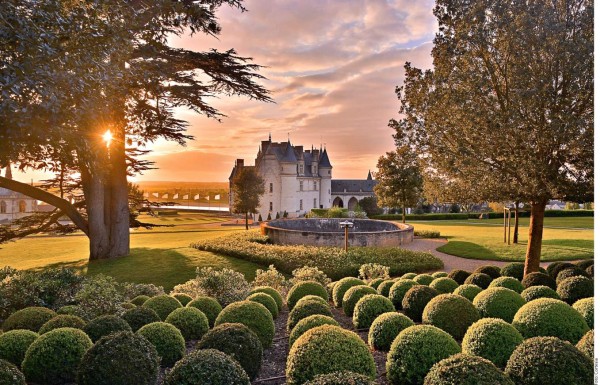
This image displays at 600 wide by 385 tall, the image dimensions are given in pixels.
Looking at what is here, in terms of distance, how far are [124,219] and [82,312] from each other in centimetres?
1240

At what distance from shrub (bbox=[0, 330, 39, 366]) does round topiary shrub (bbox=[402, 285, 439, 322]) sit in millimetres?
6764

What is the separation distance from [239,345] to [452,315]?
3.87 metres

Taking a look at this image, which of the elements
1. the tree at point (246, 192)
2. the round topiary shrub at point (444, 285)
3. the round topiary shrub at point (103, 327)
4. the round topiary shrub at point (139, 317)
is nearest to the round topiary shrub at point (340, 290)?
the round topiary shrub at point (444, 285)

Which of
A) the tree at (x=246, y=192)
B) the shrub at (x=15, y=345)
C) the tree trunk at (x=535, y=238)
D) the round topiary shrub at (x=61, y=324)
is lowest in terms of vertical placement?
the shrub at (x=15, y=345)

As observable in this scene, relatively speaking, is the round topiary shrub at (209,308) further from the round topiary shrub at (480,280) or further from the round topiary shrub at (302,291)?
the round topiary shrub at (480,280)

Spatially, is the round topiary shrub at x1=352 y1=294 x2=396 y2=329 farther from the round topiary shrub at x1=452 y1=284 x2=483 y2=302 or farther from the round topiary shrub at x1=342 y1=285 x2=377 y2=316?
the round topiary shrub at x1=452 y1=284 x2=483 y2=302

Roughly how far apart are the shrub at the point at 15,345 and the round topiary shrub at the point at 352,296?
5.86 m

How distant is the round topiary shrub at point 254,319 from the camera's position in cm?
696

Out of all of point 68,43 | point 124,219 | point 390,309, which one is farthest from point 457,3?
point 124,219

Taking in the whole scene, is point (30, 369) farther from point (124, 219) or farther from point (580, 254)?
point (580, 254)

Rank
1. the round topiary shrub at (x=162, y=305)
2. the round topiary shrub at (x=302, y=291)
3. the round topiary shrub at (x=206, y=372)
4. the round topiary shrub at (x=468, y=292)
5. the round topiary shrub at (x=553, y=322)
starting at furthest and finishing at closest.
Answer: the round topiary shrub at (x=302, y=291) → the round topiary shrub at (x=468, y=292) → the round topiary shrub at (x=162, y=305) → the round topiary shrub at (x=553, y=322) → the round topiary shrub at (x=206, y=372)

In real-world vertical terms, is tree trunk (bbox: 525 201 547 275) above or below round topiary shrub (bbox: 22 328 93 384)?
above

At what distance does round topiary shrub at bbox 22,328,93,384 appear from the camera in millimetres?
5648

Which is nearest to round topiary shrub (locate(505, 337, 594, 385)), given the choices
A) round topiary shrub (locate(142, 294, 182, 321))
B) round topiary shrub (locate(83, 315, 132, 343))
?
round topiary shrub (locate(83, 315, 132, 343))
